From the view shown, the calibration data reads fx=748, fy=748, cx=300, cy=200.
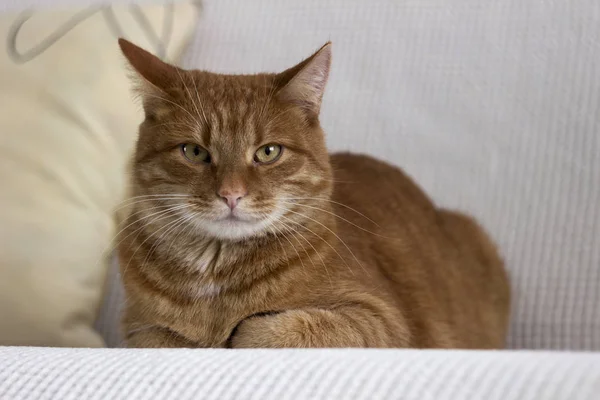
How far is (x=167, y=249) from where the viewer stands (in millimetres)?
1321

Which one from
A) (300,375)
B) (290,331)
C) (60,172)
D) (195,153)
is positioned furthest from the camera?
(60,172)

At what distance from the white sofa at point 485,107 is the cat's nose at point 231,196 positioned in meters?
0.73

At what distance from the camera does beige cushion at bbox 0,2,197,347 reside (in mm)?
1499

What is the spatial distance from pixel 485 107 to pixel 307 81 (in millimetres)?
720

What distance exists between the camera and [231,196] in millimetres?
1193

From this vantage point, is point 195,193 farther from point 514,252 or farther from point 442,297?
point 514,252

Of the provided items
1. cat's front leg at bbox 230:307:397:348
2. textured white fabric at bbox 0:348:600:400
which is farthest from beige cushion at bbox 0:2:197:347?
textured white fabric at bbox 0:348:600:400

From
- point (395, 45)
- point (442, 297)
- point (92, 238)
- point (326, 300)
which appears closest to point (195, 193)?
point (326, 300)

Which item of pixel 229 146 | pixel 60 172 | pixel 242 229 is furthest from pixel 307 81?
pixel 60 172

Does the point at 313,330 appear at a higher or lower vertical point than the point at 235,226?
lower

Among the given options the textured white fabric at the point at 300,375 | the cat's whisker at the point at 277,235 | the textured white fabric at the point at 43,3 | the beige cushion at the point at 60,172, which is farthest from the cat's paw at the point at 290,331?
the textured white fabric at the point at 43,3

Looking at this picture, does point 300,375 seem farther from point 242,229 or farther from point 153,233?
point 153,233

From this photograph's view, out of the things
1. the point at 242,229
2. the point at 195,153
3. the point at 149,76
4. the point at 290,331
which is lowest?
the point at 290,331

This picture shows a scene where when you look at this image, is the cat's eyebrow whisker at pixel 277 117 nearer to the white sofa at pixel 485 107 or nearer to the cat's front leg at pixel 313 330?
the cat's front leg at pixel 313 330
